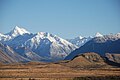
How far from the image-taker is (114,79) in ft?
406

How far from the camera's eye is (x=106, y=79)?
125438 millimetres

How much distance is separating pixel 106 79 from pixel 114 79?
2.99 metres
